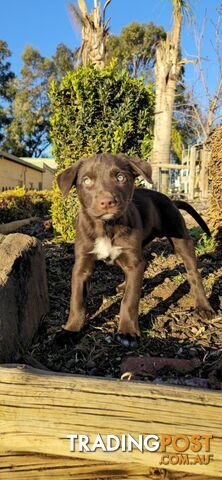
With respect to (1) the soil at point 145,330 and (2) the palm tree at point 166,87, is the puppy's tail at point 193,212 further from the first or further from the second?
(2) the palm tree at point 166,87

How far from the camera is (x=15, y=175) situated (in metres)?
26.8

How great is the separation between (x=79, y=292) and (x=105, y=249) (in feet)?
1.25

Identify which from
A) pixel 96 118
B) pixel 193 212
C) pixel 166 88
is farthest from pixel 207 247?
pixel 166 88

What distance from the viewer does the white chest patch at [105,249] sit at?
330 cm

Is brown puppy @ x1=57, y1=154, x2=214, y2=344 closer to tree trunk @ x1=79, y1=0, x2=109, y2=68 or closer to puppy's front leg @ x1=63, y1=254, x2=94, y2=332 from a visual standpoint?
puppy's front leg @ x1=63, y1=254, x2=94, y2=332

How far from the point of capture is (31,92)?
4912 centimetres

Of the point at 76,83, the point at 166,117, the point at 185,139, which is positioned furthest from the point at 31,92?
the point at 76,83

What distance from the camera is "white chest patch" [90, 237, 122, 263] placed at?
3303 mm

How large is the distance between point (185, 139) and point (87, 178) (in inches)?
1985

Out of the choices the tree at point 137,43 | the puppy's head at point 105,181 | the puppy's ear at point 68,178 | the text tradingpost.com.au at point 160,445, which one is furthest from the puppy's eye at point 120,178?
the tree at point 137,43

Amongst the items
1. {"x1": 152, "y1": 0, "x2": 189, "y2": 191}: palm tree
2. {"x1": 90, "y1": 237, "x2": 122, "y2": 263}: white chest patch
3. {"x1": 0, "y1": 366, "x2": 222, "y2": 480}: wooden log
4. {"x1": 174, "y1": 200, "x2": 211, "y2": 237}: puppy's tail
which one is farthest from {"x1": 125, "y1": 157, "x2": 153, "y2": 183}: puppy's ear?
{"x1": 152, "y1": 0, "x2": 189, "y2": 191}: palm tree

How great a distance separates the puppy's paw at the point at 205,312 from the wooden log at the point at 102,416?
211 centimetres

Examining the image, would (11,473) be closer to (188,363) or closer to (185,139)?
(188,363)

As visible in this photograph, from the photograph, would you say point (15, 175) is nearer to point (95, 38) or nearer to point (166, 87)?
point (166, 87)
